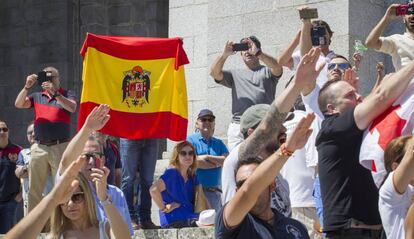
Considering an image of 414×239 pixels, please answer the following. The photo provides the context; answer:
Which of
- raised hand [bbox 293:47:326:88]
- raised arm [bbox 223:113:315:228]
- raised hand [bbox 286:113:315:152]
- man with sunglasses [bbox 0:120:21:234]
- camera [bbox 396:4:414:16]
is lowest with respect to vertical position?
man with sunglasses [bbox 0:120:21:234]

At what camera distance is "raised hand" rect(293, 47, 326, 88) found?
19.4 ft

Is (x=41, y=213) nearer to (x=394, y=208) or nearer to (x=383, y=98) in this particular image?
(x=394, y=208)

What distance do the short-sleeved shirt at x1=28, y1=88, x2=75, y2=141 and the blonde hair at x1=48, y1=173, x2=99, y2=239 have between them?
16.3ft

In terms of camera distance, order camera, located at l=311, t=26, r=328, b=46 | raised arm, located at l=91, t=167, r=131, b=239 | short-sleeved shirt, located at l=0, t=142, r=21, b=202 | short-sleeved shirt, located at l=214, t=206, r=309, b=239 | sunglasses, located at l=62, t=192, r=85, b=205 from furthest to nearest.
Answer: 1. short-sleeved shirt, located at l=0, t=142, r=21, b=202
2. camera, located at l=311, t=26, r=328, b=46
3. raised arm, located at l=91, t=167, r=131, b=239
4. sunglasses, located at l=62, t=192, r=85, b=205
5. short-sleeved shirt, located at l=214, t=206, r=309, b=239

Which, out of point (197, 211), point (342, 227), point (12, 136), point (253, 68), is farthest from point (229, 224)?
point (12, 136)

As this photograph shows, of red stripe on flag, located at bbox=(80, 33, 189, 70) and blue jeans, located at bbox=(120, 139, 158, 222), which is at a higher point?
red stripe on flag, located at bbox=(80, 33, 189, 70)

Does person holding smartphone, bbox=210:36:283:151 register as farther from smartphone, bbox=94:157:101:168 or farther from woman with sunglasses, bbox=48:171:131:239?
woman with sunglasses, bbox=48:171:131:239

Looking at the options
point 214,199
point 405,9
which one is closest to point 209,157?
point 214,199

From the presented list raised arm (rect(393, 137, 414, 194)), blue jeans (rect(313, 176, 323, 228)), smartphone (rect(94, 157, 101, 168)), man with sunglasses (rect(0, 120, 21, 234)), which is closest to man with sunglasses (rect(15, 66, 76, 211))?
man with sunglasses (rect(0, 120, 21, 234))

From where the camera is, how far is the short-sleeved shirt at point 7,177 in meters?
13.2

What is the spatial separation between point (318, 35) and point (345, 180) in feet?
8.09

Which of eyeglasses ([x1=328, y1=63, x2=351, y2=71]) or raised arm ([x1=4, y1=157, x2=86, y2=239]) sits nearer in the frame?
raised arm ([x1=4, y1=157, x2=86, y2=239])

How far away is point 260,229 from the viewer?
5477mm

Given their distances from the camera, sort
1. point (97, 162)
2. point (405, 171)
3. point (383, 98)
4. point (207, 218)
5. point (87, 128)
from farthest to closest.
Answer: point (207, 218)
point (97, 162)
point (87, 128)
point (383, 98)
point (405, 171)
